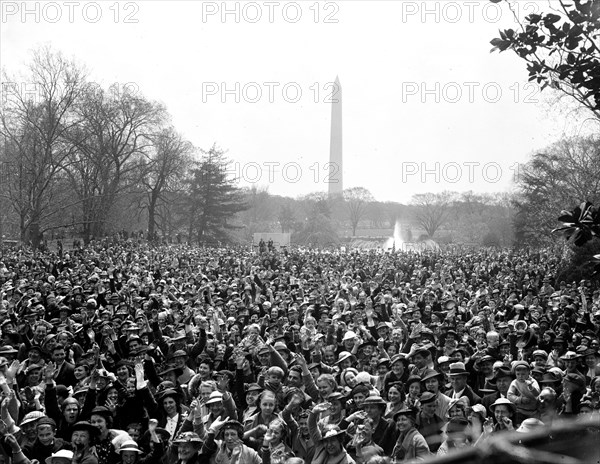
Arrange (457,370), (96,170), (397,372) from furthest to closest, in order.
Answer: (96,170) → (397,372) → (457,370)

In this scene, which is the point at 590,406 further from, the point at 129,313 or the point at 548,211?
the point at 548,211

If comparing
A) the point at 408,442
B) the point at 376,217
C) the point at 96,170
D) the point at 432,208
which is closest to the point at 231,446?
the point at 408,442

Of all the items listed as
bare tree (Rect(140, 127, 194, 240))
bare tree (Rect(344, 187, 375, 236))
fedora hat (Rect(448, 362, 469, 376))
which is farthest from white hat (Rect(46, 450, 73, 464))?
bare tree (Rect(344, 187, 375, 236))

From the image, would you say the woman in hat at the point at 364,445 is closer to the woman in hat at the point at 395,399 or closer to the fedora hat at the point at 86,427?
the woman in hat at the point at 395,399

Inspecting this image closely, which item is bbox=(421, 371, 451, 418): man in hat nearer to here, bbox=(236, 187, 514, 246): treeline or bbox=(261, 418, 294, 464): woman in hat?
bbox=(261, 418, 294, 464): woman in hat

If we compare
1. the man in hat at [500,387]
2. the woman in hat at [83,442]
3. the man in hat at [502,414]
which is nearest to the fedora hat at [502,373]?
the man in hat at [500,387]

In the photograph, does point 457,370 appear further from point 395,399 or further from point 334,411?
point 334,411
